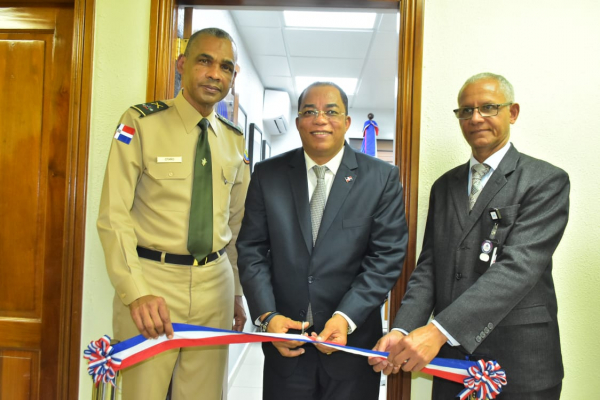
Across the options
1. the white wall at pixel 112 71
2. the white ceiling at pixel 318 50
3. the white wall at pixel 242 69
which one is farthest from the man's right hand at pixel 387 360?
the white ceiling at pixel 318 50

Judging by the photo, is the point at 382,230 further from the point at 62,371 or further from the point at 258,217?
the point at 62,371

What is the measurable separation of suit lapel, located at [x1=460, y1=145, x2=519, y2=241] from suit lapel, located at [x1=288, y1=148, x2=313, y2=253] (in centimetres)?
55

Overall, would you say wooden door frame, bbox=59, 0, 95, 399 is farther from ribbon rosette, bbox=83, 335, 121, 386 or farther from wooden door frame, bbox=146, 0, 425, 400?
ribbon rosette, bbox=83, 335, 121, 386

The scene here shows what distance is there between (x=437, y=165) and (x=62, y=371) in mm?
2057

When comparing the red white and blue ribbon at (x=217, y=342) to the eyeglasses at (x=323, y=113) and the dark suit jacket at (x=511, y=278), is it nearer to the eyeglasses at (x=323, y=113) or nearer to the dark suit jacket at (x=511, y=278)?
the dark suit jacket at (x=511, y=278)

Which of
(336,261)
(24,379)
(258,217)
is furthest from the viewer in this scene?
(24,379)

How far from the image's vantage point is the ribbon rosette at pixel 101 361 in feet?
4.53

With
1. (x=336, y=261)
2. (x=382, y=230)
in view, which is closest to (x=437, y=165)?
(x=382, y=230)

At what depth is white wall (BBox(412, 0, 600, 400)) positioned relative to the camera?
6.62 ft

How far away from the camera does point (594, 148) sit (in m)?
2.03

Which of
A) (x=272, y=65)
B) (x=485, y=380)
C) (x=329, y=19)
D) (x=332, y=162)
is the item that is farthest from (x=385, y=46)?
(x=485, y=380)

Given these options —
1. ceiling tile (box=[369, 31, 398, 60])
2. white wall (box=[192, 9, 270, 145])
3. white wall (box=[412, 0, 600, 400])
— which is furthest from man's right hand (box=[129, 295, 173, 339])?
ceiling tile (box=[369, 31, 398, 60])

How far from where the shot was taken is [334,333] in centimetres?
147

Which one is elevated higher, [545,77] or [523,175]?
[545,77]
